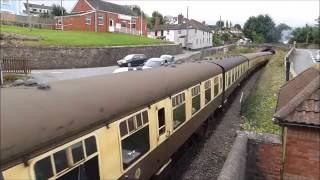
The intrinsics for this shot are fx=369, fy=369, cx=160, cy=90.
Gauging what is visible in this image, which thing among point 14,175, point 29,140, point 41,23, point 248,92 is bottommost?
point 248,92

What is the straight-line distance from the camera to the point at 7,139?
3697mm

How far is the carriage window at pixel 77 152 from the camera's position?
4.60 m

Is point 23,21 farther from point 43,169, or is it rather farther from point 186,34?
point 43,169

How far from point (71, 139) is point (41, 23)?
58.5 metres

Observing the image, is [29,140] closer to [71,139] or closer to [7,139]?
[7,139]

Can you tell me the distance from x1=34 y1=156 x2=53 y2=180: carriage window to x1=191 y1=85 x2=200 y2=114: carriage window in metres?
6.88

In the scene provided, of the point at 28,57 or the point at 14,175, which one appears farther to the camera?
the point at 28,57

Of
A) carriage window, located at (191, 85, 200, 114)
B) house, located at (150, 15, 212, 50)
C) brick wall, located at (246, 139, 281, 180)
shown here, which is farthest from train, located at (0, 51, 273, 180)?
house, located at (150, 15, 212, 50)

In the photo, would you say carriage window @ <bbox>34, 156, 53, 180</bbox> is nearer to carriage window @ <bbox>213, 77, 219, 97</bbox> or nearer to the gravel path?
the gravel path

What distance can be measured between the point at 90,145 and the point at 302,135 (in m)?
3.41

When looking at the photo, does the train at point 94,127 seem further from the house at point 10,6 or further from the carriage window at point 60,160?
the house at point 10,6

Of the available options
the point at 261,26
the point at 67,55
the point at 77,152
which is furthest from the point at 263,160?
the point at 261,26

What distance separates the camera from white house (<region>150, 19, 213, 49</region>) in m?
71.7

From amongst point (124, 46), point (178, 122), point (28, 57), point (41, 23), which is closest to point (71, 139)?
point (178, 122)
